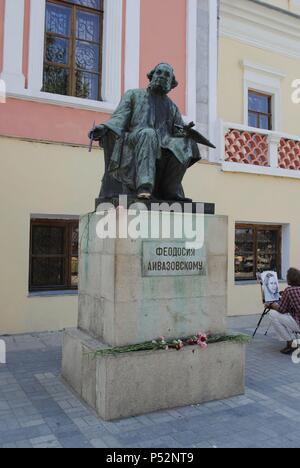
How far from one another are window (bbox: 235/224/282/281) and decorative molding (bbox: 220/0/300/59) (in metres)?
4.16

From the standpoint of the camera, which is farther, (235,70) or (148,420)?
(235,70)

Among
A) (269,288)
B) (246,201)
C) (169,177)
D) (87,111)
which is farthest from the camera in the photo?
(246,201)

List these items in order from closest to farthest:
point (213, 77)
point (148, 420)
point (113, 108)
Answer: point (148, 420) < point (113, 108) < point (213, 77)

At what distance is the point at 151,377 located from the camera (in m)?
3.94

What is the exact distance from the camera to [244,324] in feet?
27.2

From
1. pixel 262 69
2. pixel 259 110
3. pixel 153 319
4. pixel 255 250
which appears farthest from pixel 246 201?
pixel 153 319

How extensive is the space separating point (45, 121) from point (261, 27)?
5785 millimetres

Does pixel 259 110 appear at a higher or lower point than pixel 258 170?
higher

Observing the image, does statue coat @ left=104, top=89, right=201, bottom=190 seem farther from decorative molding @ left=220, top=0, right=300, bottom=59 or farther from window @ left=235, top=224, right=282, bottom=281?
decorative molding @ left=220, top=0, right=300, bottom=59

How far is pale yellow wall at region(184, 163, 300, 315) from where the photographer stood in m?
8.95

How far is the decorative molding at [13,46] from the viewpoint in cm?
706

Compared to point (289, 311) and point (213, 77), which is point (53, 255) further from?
point (213, 77)

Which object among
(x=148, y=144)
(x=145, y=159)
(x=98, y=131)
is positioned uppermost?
(x=98, y=131)

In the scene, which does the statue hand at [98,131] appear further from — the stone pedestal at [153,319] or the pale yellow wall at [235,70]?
the pale yellow wall at [235,70]
